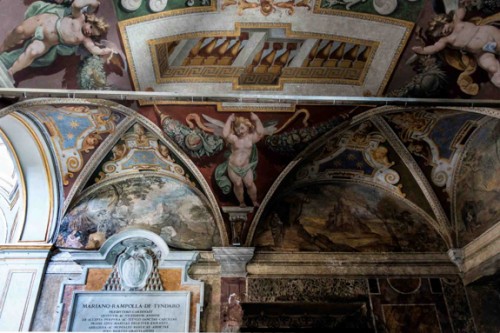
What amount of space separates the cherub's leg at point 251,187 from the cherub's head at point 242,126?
37.1 inches

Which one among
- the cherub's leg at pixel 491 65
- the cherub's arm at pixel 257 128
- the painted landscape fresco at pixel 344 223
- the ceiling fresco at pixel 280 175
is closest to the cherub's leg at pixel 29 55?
the ceiling fresco at pixel 280 175

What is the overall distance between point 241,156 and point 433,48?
12.9 feet

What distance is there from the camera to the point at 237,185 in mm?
8758

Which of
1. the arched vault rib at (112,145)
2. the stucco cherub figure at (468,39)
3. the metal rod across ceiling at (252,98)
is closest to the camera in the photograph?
the stucco cherub figure at (468,39)

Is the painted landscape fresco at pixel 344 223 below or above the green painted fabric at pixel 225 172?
below

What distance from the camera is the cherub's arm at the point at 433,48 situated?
6336mm

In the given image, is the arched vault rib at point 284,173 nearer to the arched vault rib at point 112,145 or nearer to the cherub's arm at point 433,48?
the arched vault rib at point 112,145

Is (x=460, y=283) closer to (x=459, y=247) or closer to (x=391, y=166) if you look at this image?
(x=459, y=247)

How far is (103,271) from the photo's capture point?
27.8ft

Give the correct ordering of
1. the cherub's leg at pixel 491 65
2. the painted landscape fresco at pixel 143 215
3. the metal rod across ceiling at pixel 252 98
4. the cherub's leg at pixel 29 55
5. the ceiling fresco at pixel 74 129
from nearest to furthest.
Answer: the cherub's leg at pixel 29 55 < the cherub's leg at pixel 491 65 < the metal rod across ceiling at pixel 252 98 < the ceiling fresco at pixel 74 129 < the painted landscape fresco at pixel 143 215

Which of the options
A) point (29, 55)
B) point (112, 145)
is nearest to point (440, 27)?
point (29, 55)

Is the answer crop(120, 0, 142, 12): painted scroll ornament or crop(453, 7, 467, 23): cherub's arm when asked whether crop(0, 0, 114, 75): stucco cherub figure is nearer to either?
crop(120, 0, 142, 12): painted scroll ornament

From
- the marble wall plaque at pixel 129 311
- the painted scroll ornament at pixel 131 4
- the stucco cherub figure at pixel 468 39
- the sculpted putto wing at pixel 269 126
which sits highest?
the painted scroll ornament at pixel 131 4

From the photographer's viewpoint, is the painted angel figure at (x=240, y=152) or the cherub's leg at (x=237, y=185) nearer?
the painted angel figure at (x=240, y=152)
